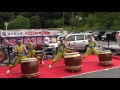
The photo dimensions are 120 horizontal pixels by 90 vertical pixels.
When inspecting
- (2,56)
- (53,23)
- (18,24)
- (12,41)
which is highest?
(53,23)

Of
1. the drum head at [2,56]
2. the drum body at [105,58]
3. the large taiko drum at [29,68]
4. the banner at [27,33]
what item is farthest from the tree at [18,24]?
the large taiko drum at [29,68]

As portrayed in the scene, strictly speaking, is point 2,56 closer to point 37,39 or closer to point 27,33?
point 27,33

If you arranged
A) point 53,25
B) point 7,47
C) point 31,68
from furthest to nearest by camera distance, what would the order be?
1. point 53,25
2. point 7,47
3. point 31,68

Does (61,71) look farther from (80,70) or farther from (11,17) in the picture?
(11,17)

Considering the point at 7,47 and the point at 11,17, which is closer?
the point at 7,47

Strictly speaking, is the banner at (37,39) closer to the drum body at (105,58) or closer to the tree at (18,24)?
the drum body at (105,58)

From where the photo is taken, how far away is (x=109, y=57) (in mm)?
13641

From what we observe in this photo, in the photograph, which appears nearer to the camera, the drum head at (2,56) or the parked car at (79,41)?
the drum head at (2,56)

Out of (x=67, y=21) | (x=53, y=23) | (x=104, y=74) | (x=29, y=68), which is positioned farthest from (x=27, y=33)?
(x=67, y=21)

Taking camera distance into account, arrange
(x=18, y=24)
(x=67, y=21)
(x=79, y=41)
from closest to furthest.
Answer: (x=79, y=41), (x=18, y=24), (x=67, y=21)

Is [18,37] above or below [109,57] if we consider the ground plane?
above
